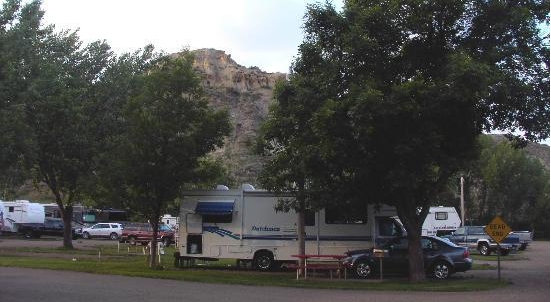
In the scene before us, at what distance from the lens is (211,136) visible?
23.7 m

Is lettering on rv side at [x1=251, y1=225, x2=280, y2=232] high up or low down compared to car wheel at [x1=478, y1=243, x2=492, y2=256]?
up

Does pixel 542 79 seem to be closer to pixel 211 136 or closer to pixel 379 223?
pixel 379 223

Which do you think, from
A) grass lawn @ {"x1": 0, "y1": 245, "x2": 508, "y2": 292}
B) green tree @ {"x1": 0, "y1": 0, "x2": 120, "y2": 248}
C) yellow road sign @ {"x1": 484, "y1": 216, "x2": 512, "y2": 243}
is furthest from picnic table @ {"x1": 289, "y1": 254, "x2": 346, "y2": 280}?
green tree @ {"x1": 0, "y1": 0, "x2": 120, "y2": 248}

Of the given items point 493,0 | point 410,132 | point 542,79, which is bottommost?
point 410,132

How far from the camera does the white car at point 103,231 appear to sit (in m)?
55.8

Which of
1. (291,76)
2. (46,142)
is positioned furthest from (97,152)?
(291,76)

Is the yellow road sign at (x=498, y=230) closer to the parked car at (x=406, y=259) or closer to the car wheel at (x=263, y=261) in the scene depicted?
the parked car at (x=406, y=259)

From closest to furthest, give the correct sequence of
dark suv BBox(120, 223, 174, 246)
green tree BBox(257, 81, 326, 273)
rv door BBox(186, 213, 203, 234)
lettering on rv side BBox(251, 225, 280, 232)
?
green tree BBox(257, 81, 326, 273), lettering on rv side BBox(251, 225, 280, 232), rv door BBox(186, 213, 203, 234), dark suv BBox(120, 223, 174, 246)

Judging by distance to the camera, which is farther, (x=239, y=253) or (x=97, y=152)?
(x=97, y=152)

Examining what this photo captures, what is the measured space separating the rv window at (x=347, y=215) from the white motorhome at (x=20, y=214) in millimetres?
37149

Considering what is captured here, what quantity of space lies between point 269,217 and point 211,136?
383 centimetres

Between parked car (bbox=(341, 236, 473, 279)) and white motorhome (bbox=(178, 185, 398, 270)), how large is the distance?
4.96ft

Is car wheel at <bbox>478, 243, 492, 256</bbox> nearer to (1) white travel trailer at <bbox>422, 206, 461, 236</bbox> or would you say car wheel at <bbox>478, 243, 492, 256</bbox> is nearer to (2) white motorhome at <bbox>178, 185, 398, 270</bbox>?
(1) white travel trailer at <bbox>422, 206, 461, 236</bbox>

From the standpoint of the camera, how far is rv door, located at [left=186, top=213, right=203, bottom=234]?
24.4m
